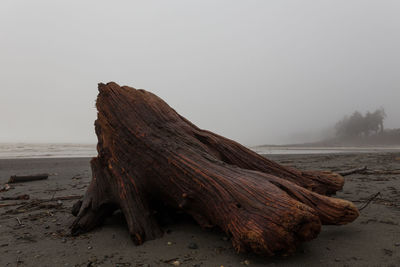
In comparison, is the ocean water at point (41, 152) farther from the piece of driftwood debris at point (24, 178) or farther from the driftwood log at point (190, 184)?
the driftwood log at point (190, 184)

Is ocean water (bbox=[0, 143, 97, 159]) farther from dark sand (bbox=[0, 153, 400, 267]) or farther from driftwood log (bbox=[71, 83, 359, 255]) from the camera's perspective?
driftwood log (bbox=[71, 83, 359, 255])

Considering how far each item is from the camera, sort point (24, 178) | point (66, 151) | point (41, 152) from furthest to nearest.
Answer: point (66, 151) < point (41, 152) < point (24, 178)

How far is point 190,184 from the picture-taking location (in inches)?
108

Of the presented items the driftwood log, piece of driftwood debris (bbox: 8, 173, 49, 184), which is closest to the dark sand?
the driftwood log

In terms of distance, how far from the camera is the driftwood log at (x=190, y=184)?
208 centimetres

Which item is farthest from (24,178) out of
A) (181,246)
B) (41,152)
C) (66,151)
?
(66,151)

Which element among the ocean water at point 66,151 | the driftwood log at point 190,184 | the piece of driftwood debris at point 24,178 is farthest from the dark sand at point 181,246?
the ocean water at point 66,151

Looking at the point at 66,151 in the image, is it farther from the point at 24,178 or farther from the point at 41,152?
the point at 24,178

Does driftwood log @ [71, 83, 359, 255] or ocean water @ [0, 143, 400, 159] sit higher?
driftwood log @ [71, 83, 359, 255]

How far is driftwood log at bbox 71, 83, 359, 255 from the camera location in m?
2.08

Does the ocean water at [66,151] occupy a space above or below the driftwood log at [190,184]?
below

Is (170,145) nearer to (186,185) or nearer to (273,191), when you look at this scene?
(186,185)

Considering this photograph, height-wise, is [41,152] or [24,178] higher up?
[24,178]

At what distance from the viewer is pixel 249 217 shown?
2184 mm
